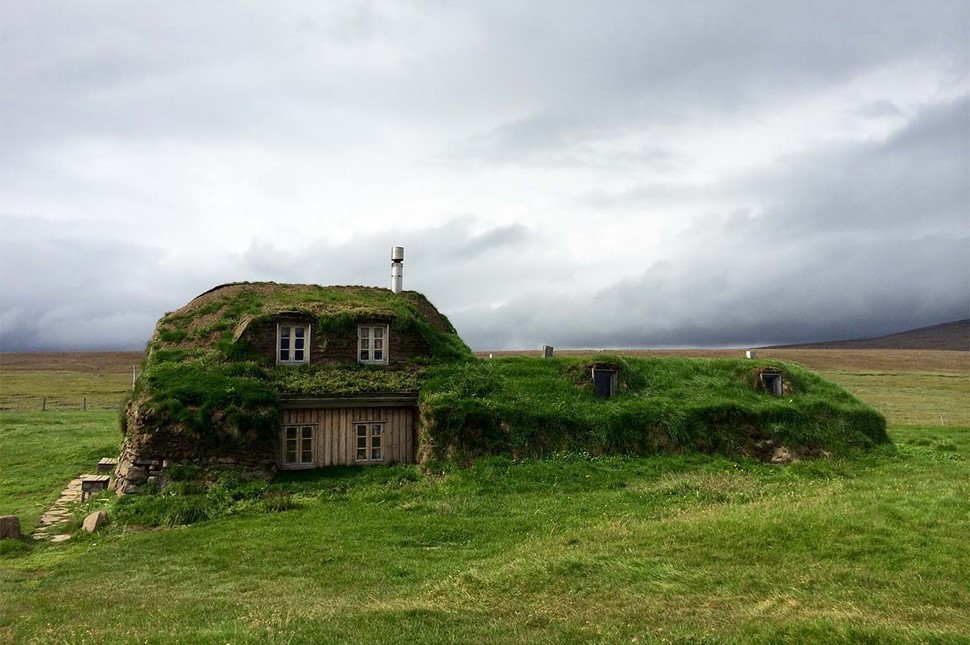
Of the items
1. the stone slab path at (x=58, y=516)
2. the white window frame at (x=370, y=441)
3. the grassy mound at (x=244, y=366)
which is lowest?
the stone slab path at (x=58, y=516)

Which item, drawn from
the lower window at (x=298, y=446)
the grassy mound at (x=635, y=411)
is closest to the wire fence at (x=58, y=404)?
the lower window at (x=298, y=446)

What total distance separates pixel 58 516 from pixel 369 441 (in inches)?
376

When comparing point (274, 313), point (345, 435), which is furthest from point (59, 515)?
point (274, 313)

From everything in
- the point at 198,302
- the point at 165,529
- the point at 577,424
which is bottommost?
the point at 165,529

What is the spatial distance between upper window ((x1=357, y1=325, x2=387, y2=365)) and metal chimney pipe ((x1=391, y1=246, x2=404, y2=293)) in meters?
5.89

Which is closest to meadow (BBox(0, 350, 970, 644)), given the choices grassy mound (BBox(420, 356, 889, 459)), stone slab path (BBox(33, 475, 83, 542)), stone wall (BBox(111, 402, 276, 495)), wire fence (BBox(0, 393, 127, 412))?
stone slab path (BBox(33, 475, 83, 542))

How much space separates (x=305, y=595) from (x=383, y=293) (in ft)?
66.8

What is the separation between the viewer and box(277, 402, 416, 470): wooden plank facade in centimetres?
2236

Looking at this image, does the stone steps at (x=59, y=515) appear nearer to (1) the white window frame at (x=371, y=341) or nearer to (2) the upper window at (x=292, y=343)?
(2) the upper window at (x=292, y=343)

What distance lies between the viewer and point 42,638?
8.81m

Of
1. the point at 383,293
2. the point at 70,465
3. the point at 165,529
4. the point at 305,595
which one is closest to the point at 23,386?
the point at 70,465

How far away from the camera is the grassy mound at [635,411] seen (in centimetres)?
2291

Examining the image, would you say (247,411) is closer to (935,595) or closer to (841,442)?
(935,595)

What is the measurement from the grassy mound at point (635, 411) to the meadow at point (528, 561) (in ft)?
3.90
